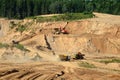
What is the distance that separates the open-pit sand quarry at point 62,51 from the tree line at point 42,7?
19.5 metres

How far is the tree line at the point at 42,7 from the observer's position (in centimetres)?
8531

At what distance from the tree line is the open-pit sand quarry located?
19478mm

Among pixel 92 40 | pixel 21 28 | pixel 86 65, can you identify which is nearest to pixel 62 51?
pixel 92 40

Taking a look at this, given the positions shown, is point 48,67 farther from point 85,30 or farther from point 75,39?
point 85,30

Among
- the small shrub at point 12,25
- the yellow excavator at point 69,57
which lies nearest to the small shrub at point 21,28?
the small shrub at point 12,25

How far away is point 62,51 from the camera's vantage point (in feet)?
142

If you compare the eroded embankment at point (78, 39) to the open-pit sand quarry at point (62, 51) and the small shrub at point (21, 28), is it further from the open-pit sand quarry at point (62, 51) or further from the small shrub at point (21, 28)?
the small shrub at point (21, 28)

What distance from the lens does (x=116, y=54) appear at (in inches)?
1651

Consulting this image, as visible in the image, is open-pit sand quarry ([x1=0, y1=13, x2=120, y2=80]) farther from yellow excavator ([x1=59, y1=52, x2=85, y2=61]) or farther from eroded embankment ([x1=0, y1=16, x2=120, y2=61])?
yellow excavator ([x1=59, y1=52, x2=85, y2=61])

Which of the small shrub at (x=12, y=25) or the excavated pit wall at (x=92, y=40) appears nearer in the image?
the excavated pit wall at (x=92, y=40)

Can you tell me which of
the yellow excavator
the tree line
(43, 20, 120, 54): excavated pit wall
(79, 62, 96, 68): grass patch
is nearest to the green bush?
(43, 20, 120, 54): excavated pit wall

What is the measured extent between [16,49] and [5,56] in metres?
1.83

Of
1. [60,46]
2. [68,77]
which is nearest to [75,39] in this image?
[60,46]

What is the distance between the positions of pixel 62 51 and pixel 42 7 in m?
47.3
